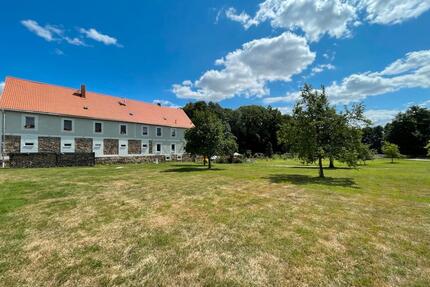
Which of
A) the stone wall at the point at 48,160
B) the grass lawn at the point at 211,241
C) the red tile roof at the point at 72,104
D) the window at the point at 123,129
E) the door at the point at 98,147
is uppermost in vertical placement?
the red tile roof at the point at 72,104

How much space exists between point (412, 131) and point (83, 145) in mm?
70624

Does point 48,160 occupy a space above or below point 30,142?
below

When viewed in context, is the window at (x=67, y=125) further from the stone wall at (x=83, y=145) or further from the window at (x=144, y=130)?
the window at (x=144, y=130)

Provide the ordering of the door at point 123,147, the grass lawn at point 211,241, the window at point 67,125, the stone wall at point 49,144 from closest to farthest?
the grass lawn at point 211,241 < the stone wall at point 49,144 < the window at point 67,125 < the door at point 123,147

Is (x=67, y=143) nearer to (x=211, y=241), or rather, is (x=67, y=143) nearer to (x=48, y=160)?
(x=48, y=160)

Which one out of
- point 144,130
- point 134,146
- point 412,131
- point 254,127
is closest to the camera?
point 134,146

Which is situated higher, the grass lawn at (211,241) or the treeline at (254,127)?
the treeline at (254,127)

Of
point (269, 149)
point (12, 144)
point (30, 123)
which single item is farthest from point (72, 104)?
point (269, 149)

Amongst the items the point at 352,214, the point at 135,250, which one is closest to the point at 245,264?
the point at 135,250

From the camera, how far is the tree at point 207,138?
2045cm

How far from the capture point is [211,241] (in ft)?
14.4

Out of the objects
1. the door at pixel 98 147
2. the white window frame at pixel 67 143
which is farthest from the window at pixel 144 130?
the white window frame at pixel 67 143

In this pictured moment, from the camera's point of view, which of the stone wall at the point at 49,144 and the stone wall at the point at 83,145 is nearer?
Result: the stone wall at the point at 49,144

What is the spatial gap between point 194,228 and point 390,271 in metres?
3.44
